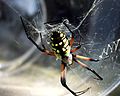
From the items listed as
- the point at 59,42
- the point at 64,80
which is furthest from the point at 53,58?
the point at 59,42

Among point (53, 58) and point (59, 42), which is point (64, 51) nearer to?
point (59, 42)

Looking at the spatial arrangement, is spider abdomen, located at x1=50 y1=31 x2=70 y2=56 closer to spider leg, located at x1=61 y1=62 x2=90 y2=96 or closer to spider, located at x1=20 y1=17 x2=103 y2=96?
spider, located at x1=20 y1=17 x2=103 y2=96

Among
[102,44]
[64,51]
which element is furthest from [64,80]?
[102,44]

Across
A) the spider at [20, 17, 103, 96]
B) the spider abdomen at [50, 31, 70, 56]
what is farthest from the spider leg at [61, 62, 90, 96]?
the spider abdomen at [50, 31, 70, 56]

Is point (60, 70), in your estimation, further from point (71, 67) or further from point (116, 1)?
point (116, 1)

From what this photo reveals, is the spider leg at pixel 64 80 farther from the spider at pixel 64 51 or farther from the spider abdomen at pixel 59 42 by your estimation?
the spider abdomen at pixel 59 42

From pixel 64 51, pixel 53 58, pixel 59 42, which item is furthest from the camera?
pixel 53 58

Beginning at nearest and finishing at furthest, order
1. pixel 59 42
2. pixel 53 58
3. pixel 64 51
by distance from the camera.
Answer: pixel 59 42, pixel 64 51, pixel 53 58

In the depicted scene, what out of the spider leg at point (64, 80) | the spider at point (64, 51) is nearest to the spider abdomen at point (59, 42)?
the spider at point (64, 51)

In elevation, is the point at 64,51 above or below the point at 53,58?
below

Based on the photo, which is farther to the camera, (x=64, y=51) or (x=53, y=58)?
(x=53, y=58)
